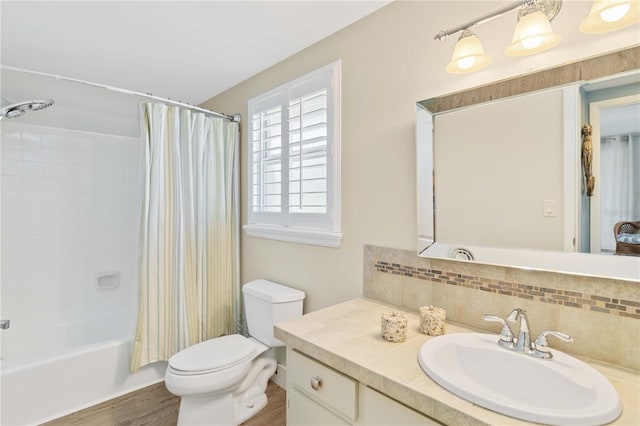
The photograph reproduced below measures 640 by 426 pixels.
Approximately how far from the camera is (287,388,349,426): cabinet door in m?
1.07

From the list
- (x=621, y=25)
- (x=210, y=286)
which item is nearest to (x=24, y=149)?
(x=210, y=286)

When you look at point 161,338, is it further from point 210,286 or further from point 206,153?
point 206,153

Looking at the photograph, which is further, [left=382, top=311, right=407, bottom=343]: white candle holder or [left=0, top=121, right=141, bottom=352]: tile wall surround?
[left=0, top=121, right=141, bottom=352]: tile wall surround

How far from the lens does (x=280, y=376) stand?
2.18 m

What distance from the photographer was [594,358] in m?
0.99

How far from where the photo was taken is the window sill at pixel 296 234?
71.9 inches

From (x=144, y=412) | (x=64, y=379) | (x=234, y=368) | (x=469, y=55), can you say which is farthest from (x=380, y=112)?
(x=64, y=379)

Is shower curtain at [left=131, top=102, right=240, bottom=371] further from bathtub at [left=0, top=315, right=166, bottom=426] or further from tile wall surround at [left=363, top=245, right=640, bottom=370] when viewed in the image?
tile wall surround at [left=363, top=245, right=640, bottom=370]

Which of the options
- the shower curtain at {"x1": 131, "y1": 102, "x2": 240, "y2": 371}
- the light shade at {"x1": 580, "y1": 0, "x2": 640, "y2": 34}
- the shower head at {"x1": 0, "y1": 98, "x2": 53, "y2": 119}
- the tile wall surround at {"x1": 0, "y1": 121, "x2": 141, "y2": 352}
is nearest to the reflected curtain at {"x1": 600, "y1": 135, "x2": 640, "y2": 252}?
the light shade at {"x1": 580, "y1": 0, "x2": 640, "y2": 34}

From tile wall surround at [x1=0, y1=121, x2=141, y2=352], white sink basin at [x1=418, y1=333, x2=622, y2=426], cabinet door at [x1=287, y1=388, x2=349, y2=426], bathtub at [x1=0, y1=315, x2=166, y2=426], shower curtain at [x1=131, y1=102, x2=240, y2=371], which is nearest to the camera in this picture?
white sink basin at [x1=418, y1=333, x2=622, y2=426]

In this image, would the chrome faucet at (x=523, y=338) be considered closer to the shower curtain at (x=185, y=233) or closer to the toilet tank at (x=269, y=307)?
the toilet tank at (x=269, y=307)

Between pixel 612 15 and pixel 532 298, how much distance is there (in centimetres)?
90

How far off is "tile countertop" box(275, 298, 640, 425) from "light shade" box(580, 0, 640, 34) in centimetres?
101

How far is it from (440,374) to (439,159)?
2.84 ft
